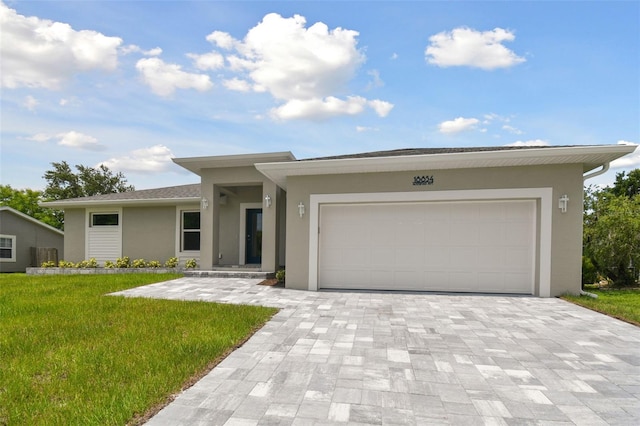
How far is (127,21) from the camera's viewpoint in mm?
7020

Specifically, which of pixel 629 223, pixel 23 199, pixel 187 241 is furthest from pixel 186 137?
pixel 23 199

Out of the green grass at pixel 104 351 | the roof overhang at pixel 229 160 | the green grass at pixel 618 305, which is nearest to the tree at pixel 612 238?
the green grass at pixel 618 305

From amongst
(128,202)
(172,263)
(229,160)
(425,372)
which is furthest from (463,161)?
(128,202)

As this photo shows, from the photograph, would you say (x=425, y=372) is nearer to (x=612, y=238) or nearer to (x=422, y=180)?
(x=422, y=180)

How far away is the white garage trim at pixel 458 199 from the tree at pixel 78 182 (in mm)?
33184

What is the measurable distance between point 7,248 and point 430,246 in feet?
68.7

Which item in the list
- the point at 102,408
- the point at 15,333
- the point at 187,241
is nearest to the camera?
the point at 102,408

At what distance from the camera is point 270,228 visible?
401 inches

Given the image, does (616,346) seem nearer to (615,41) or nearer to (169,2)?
(615,41)

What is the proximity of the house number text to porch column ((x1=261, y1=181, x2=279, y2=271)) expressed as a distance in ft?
14.6

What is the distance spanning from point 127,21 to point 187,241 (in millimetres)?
8016

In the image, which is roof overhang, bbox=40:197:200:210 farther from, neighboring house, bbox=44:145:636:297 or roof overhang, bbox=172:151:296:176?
neighboring house, bbox=44:145:636:297

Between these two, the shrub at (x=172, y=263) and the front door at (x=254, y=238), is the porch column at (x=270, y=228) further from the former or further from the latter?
the shrub at (x=172, y=263)

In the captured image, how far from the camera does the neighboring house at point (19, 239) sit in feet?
54.0
